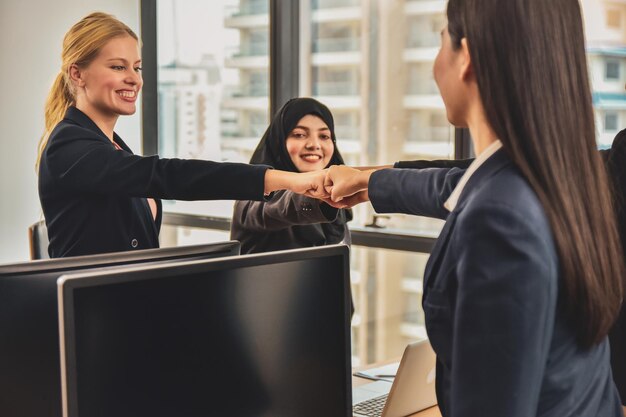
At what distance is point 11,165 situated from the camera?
13.0 ft

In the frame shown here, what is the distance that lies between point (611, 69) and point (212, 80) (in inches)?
89.6

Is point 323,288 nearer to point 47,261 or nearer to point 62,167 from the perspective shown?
point 47,261

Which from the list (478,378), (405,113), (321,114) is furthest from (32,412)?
(405,113)

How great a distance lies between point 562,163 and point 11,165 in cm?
357

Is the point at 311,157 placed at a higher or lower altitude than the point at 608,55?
lower

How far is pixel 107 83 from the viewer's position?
2.11 metres

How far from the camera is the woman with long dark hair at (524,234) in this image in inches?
33.9

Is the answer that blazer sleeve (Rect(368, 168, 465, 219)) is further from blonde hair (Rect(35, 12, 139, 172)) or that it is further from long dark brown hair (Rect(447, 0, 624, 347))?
blonde hair (Rect(35, 12, 139, 172))

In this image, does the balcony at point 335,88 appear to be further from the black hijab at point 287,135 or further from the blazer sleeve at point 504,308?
the blazer sleeve at point 504,308

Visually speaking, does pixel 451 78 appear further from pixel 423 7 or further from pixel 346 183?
pixel 423 7

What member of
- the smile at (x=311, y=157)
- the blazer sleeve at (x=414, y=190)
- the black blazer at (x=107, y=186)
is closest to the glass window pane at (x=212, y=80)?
the smile at (x=311, y=157)

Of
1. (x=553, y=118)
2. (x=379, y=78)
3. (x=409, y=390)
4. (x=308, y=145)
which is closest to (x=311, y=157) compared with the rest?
(x=308, y=145)

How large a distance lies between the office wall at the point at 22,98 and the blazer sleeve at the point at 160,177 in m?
2.30

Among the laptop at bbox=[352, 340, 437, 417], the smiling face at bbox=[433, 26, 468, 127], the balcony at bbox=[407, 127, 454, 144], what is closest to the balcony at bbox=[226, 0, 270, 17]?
the balcony at bbox=[407, 127, 454, 144]
